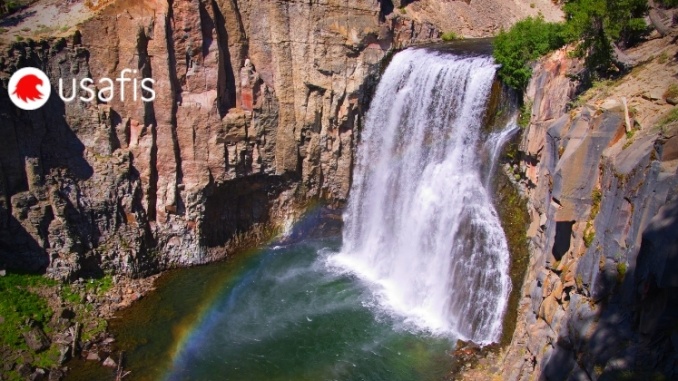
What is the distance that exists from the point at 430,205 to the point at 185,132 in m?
9.88

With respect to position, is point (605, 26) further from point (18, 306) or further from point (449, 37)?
point (18, 306)

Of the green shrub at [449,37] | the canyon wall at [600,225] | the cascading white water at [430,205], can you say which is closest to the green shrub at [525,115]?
the canyon wall at [600,225]

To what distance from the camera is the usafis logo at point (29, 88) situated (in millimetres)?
19016

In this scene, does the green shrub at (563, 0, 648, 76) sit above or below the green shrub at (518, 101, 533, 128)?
above

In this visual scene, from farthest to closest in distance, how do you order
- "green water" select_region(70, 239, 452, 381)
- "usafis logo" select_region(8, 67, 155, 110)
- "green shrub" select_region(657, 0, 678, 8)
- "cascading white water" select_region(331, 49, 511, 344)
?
"usafis logo" select_region(8, 67, 155, 110) → "cascading white water" select_region(331, 49, 511, 344) → "green water" select_region(70, 239, 452, 381) → "green shrub" select_region(657, 0, 678, 8)

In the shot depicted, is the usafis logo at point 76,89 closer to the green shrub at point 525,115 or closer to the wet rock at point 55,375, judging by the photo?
the wet rock at point 55,375

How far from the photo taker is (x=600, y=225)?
12.3 m

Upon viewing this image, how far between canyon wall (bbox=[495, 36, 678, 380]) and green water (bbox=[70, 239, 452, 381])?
369 centimetres

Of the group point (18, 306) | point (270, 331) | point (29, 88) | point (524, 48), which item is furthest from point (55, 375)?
point (524, 48)

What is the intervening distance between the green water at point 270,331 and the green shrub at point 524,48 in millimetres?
9110

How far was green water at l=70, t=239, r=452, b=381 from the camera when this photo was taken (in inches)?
700

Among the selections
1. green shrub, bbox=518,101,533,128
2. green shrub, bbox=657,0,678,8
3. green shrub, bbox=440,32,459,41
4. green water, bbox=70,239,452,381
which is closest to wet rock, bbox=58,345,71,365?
green water, bbox=70,239,452,381

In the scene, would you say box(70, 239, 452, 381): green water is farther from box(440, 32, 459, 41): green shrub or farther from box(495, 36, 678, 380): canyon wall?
box(440, 32, 459, 41): green shrub

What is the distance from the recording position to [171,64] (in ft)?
69.4
